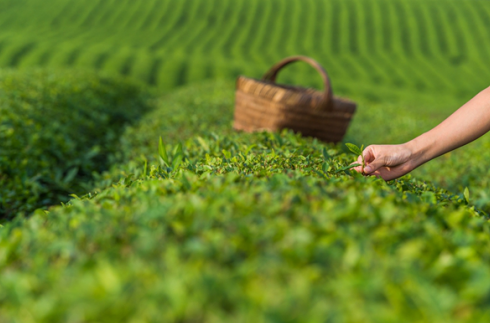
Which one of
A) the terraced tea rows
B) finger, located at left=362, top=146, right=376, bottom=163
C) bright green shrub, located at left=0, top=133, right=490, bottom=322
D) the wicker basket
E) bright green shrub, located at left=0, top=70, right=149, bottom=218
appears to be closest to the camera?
bright green shrub, located at left=0, top=133, right=490, bottom=322

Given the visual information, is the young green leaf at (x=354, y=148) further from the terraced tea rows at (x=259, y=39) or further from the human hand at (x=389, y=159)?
the terraced tea rows at (x=259, y=39)

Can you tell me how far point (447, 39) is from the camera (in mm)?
30953

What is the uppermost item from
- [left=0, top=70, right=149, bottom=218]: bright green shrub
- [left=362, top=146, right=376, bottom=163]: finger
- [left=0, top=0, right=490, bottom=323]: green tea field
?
[left=362, top=146, right=376, bottom=163]: finger

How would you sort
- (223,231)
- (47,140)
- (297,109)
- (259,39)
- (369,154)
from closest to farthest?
(223,231) < (369,154) < (297,109) < (47,140) < (259,39)

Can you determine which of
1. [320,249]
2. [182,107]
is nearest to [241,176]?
[320,249]

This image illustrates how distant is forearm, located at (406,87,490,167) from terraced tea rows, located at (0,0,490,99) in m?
15.8

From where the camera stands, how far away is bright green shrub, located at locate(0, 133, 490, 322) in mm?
975

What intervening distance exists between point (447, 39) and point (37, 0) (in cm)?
3228

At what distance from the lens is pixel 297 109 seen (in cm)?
410

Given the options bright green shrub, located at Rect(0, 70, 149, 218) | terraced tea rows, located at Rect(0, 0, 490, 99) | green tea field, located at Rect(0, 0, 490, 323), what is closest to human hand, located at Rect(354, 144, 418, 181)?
green tea field, located at Rect(0, 0, 490, 323)

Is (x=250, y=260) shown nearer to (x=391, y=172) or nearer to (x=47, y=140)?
(x=391, y=172)

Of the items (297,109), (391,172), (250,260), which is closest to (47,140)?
(297,109)

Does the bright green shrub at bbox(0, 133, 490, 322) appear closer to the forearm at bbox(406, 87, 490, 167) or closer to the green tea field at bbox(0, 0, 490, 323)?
the green tea field at bbox(0, 0, 490, 323)

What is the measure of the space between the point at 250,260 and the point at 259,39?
1189 inches
